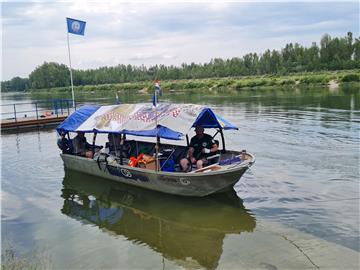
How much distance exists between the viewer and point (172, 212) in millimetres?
11156

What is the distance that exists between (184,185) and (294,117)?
19.3 meters

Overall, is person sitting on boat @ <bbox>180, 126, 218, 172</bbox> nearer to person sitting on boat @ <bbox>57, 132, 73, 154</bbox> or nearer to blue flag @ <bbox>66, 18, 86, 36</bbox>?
person sitting on boat @ <bbox>57, 132, 73, 154</bbox>

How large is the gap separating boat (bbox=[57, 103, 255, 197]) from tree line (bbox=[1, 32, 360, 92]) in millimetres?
32818

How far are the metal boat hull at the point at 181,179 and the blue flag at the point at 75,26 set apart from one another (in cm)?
1671

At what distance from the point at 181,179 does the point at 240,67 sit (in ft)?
372

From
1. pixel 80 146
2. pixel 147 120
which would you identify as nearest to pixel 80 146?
pixel 80 146

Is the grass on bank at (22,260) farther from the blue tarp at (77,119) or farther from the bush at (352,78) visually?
the bush at (352,78)

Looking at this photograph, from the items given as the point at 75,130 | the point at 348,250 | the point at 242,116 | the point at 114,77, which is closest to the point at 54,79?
the point at 114,77

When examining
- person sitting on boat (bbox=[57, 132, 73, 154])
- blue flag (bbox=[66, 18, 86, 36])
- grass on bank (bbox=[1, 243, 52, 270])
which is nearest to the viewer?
grass on bank (bbox=[1, 243, 52, 270])

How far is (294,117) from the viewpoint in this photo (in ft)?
93.5

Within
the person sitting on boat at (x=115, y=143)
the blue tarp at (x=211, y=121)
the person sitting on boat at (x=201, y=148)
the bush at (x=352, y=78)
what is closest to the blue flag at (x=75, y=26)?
the person sitting on boat at (x=115, y=143)

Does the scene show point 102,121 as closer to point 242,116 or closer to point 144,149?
point 144,149

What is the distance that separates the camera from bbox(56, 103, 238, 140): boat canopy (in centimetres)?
1187

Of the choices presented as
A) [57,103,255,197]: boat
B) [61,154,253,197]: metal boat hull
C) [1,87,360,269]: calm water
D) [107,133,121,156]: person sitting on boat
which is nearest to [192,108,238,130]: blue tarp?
[57,103,255,197]: boat
